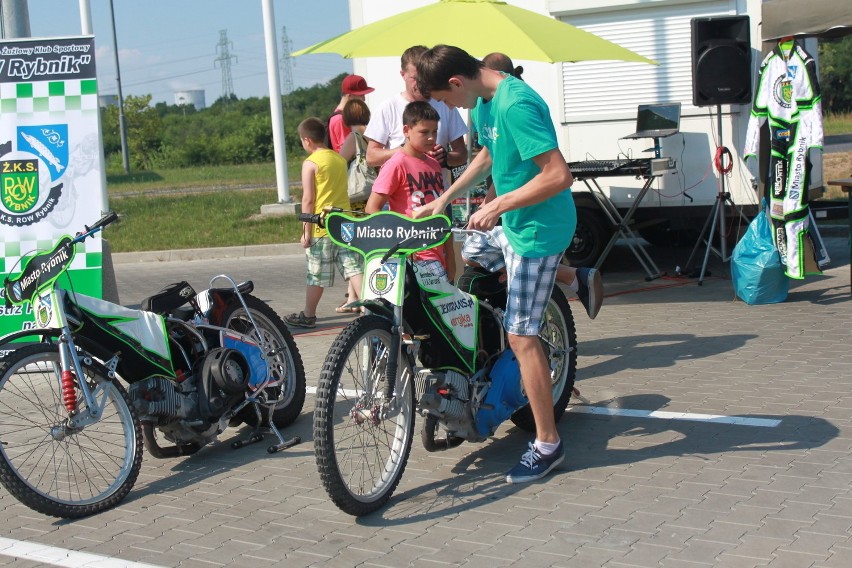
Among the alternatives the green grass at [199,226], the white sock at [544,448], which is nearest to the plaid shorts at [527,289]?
the white sock at [544,448]

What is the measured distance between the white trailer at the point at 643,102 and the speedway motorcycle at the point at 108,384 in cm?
624

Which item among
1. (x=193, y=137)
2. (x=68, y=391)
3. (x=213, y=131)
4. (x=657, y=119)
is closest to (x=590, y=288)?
(x=68, y=391)

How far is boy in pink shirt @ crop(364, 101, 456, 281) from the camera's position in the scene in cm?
633

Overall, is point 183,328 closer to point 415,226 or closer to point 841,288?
point 415,226

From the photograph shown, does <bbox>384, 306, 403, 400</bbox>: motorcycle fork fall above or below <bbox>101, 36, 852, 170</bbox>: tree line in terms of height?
below

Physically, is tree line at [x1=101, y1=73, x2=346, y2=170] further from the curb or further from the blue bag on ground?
the blue bag on ground

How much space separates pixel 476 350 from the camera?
5.31m

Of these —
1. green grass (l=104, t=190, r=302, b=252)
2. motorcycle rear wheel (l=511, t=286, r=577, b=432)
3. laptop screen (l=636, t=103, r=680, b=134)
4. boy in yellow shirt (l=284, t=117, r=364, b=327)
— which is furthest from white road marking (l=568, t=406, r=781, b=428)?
green grass (l=104, t=190, r=302, b=252)

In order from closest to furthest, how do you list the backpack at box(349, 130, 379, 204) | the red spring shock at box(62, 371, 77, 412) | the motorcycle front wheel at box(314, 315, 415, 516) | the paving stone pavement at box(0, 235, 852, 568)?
the paving stone pavement at box(0, 235, 852, 568)
the motorcycle front wheel at box(314, 315, 415, 516)
the red spring shock at box(62, 371, 77, 412)
the backpack at box(349, 130, 379, 204)

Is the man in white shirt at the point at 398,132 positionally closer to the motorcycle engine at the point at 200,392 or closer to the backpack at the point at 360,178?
the backpack at the point at 360,178

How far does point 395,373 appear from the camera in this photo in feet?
15.8

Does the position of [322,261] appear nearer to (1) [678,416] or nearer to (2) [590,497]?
(1) [678,416]

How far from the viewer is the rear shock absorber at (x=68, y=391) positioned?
192 inches

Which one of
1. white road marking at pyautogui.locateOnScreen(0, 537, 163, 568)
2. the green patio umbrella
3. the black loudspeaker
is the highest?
the green patio umbrella
